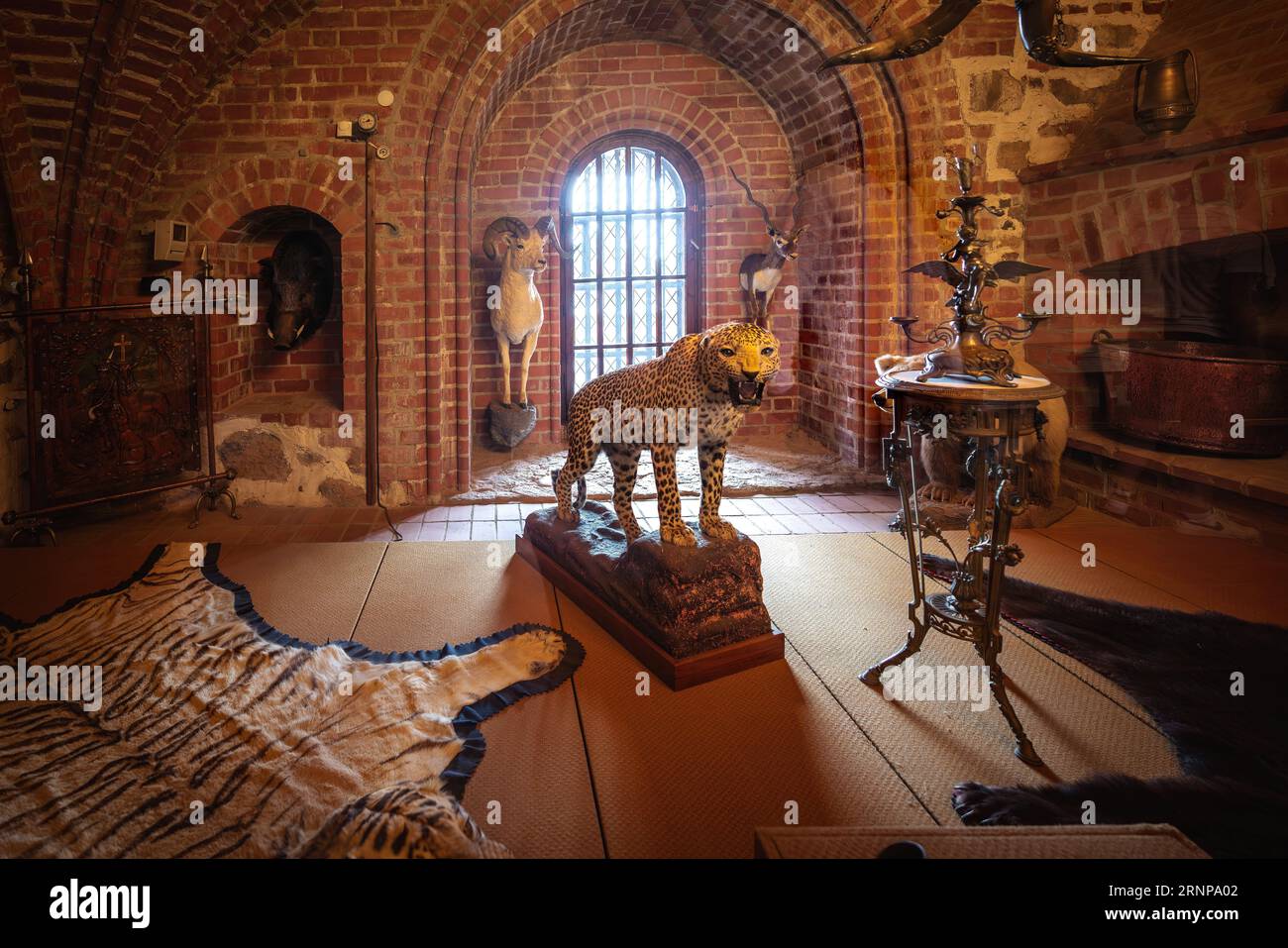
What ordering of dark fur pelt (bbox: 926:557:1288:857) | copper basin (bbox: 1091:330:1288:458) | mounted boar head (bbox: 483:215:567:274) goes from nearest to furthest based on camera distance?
1. dark fur pelt (bbox: 926:557:1288:857)
2. copper basin (bbox: 1091:330:1288:458)
3. mounted boar head (bbox: 483:215:567:274)

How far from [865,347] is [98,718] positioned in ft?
17.3

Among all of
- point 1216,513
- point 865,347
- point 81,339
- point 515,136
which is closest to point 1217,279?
point 1216,513

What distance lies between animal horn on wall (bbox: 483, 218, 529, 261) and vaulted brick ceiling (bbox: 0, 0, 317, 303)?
199 centimetres

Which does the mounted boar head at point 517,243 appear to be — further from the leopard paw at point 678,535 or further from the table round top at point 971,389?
the table round top at point 971,389

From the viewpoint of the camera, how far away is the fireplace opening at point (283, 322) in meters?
6.39

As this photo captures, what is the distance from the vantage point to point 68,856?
86.7 inches

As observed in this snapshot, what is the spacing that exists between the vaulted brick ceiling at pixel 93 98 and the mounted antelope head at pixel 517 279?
2047mm

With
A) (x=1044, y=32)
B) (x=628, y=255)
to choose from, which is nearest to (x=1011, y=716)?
(x=1044, y=32)

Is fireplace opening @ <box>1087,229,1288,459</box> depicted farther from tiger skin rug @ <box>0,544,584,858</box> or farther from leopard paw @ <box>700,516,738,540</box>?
tiger skin rug @ <box>0,544,584,858</box>

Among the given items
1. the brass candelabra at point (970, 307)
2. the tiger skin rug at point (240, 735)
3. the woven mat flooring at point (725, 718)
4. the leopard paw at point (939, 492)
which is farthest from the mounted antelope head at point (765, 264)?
the tiger skin rug at point (240, 735)

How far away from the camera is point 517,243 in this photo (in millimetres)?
7070

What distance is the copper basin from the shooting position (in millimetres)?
4980

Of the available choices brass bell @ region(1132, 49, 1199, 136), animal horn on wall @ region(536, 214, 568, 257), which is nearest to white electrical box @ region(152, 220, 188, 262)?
animal horn on wall @ region(536, 214, 568, 257)

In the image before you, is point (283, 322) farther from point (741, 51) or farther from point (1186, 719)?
point (1186, 719)
